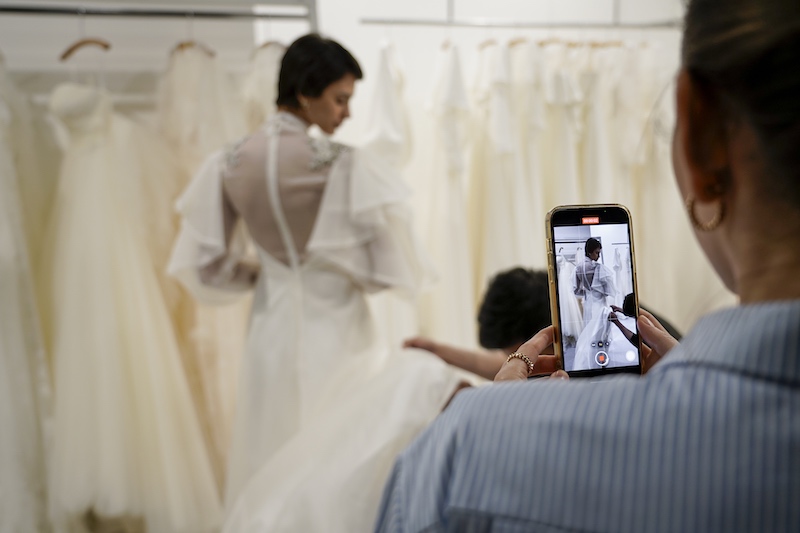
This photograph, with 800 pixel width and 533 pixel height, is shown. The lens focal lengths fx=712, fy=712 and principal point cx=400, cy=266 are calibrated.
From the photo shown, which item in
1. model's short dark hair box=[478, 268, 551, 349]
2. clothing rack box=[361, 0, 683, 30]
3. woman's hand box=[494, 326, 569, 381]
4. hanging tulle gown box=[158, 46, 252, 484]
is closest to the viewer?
woman's hand box=[494, 326, 569, 381]

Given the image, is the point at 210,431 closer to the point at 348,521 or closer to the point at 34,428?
the point at 34,428

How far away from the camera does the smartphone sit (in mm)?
436

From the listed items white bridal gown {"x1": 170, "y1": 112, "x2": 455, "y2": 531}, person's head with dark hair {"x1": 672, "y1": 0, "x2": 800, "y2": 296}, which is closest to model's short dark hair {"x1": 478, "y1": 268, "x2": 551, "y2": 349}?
white bridal gown {"x1": 170, "y1": 112, "x2": 455, "y2": 531}

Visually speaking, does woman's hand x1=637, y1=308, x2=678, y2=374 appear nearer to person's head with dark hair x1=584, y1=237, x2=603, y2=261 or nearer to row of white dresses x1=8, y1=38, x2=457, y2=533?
person's head with dark hair x1=584, y1=237, x2=603, y2=261

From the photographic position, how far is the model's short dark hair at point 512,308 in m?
1.04

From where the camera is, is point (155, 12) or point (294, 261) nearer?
point (294, 261)

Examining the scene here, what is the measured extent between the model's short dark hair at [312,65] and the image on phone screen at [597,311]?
3.55 feet

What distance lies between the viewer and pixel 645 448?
314 mm

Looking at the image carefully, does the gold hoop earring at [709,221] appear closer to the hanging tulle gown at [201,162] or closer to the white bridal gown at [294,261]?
the white bridal gown at [294,261]

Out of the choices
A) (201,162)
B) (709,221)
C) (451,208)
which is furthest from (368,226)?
(709,221)

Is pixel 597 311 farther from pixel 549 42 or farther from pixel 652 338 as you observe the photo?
pixel 549 42

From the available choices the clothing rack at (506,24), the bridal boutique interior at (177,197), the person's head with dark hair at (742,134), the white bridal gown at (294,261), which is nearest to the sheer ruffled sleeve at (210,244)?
the white bridal gown at (294,261)

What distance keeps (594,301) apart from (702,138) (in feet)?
0.42

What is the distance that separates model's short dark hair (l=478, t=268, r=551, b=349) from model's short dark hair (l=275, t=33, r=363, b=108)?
0.59 meters
